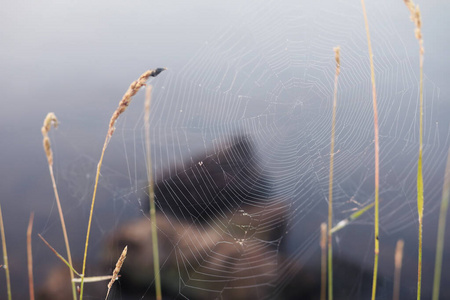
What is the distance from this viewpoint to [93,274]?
116cm

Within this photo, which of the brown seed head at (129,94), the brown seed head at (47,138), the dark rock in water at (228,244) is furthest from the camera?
the dark rock in water at (228,244)

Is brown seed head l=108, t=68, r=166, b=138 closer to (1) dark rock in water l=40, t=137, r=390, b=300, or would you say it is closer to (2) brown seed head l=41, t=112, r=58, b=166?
(2) brown seed head l=41, t=112, r=58, b=166

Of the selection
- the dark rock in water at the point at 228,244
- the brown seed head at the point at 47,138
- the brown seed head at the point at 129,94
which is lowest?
the dark rock in water at the point at 228,244

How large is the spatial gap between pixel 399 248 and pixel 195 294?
2.57m

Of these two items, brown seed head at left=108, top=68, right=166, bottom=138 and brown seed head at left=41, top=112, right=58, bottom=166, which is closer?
brown seed head at left=41, top=112, right=58, bottom=166

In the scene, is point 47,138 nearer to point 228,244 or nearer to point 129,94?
point 129,94

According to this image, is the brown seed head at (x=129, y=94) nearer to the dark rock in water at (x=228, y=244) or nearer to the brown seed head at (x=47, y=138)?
the brown seed head at (x=47, y=138)

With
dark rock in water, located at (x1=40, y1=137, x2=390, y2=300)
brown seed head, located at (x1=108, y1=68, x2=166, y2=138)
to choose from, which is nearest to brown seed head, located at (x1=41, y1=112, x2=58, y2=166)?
brown seed head, located at (x1=108, y1=68, x2=166, y2=138)

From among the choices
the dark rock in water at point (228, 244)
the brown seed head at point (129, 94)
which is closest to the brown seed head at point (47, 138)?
the brown seed head at point (129, 94)

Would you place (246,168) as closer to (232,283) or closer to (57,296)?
(232,283)

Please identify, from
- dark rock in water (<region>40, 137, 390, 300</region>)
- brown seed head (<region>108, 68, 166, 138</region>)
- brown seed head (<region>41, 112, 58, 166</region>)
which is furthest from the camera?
dark rock in water (<region>40, 137, 390, 300</region>)

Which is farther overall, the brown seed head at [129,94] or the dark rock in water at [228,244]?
the dark rock in water at [228,244]

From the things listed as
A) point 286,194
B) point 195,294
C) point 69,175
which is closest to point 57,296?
point 195,294

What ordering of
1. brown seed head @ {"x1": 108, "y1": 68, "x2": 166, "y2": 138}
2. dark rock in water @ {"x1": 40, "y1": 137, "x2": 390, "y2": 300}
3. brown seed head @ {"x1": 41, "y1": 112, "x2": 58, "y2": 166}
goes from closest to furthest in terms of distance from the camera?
brown seed head @ {"x1": 41, "y1": 112, "x2": 58, "y2": 166} < brown seed head @ {"x1": 108, "y1": 68, "x2": 166, "y2": 138} < dark rock in water @ {"x1": 40, "y1": 137, "x2": 390, "y2": 300}
